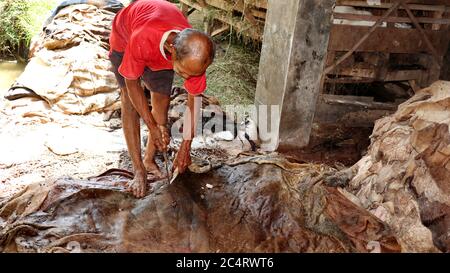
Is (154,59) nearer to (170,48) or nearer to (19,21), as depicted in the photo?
(170,48)

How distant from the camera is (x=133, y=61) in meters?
2.70

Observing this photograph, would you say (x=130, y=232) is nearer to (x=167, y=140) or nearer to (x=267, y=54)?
(x=167, y=140)

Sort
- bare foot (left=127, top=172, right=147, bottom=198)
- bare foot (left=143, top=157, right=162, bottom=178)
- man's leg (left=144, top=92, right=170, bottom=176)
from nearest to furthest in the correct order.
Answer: bare foot (left=127, top=172, right=147, bottom=198) < man's leg (left=144, top=92, right=170, bottom=176) < bare foot (left=143, top=157, right=162, bottom=178)

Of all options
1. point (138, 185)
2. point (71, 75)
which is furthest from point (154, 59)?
point (71, 75)

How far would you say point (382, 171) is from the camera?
110 inches

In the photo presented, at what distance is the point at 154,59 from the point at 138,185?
0.86 metres

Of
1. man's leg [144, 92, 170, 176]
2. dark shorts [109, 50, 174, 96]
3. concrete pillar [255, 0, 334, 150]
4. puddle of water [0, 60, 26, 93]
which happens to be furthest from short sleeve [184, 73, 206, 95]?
puddle of water [0, 60, 26, 93]

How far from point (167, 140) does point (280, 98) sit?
81.7 inches

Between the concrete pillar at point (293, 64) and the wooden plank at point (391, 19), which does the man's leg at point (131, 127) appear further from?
the wooden plank at point (391, 19)

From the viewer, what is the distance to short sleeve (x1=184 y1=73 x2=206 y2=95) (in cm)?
276

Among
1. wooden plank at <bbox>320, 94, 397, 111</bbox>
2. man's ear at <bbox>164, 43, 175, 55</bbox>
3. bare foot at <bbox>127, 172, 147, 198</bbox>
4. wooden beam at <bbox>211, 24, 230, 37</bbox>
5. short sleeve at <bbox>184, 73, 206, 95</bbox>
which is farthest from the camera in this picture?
wooden beam at <bbox>211, 24, 230, 37</bbox>

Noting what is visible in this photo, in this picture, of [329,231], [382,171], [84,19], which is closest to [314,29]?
[382,171]

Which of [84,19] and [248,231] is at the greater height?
[84,19]

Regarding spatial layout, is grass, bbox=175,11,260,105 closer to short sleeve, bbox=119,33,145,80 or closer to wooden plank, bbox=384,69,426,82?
wooden plank, bbox=384,69,426,82
